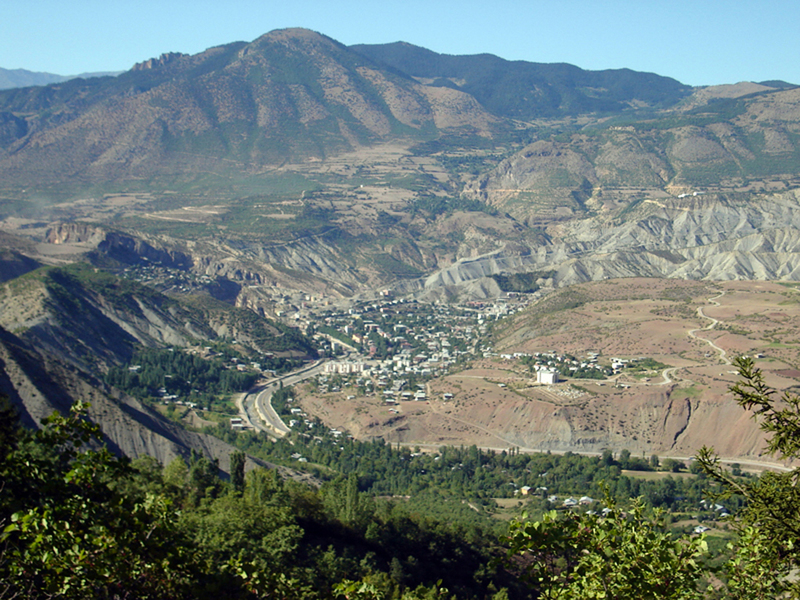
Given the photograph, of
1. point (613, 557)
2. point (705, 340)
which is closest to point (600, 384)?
point (705, 340)

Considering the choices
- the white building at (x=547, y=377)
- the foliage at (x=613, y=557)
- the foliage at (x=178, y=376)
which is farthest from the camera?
the foliage at (x=178, y=376)

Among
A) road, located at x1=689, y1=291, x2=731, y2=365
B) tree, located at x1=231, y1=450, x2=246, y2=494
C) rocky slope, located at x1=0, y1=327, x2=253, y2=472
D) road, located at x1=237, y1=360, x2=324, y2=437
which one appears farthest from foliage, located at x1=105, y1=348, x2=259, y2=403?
road, located at x1=689, y1=291, x2=731, y2=365

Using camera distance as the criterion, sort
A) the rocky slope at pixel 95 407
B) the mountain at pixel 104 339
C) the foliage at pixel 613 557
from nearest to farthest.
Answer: the foliage at pixel 613 557, the rocky slope at pixel 95 407, the mountain at pixel 104 339

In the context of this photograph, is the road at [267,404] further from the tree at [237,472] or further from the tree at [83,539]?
the tree at [83,539]

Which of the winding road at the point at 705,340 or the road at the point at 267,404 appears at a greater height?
the winding road at the point at 705,340

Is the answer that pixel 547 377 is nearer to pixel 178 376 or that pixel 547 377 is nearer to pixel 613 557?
pixel 178 376

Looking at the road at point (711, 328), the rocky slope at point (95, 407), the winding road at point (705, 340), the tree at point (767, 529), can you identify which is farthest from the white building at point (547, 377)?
the tree at point (767, 529)

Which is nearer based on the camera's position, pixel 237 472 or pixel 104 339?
pixel 237 472
